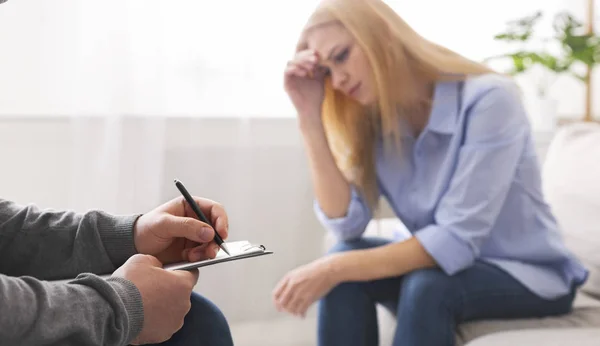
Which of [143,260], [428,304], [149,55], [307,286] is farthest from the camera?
[149,55]

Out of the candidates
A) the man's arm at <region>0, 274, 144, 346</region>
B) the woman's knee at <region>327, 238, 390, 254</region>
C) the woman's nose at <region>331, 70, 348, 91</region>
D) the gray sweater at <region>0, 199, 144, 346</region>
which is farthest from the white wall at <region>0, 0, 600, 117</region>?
the man's arm at <region>0, 274, 144, 346</region>

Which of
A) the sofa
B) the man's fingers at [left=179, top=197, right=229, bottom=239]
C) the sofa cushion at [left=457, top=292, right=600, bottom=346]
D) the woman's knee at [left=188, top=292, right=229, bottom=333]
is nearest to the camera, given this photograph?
the woman's knee at [left=188, top=292, right=229, bottom=333]

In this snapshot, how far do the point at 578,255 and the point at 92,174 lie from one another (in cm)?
113

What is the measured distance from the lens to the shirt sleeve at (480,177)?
123 centimetres

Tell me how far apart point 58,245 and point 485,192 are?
75cm

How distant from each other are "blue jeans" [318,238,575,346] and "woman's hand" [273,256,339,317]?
0.04m

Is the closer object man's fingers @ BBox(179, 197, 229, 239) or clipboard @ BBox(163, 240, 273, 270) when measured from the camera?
clipboard @ BBox(163, 240, 273, 270)

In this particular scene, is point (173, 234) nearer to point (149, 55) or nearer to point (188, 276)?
point (188, 276)

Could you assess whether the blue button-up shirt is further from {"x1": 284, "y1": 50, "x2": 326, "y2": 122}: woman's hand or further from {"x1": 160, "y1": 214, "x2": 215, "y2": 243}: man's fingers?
{"x1": 160, "y1": 214, "x2": 215, "y2": 243}: man's fingers

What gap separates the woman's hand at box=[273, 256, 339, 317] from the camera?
125 centimetres

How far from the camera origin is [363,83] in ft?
4.59

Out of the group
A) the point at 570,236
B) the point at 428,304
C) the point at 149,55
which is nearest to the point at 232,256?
the point at 428,304

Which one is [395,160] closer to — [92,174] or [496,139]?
[496,139]

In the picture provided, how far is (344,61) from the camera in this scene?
1.40 m
